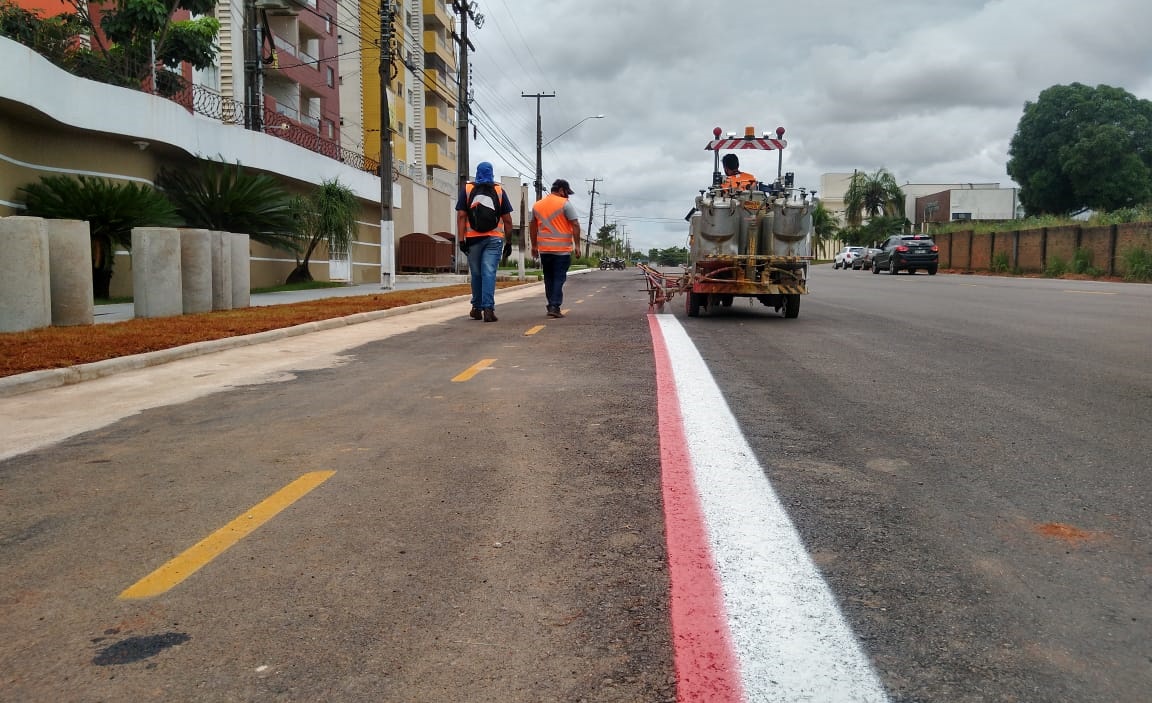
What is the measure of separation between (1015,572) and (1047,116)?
239ft

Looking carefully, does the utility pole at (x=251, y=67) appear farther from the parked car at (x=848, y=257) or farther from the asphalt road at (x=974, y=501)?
the parked car at (x=848, y=257)

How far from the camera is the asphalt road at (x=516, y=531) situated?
2340 mm

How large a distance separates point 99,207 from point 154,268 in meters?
4.65

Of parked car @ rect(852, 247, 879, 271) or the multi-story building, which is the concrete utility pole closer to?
the multi-story building

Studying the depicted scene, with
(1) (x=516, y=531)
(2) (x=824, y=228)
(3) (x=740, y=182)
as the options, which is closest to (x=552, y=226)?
(3) (x=740, y=182)

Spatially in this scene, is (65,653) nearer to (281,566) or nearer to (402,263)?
(281,566)

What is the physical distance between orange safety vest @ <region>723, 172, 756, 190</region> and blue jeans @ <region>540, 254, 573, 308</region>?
2.43m

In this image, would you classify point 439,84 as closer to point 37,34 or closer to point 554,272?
point 37,34

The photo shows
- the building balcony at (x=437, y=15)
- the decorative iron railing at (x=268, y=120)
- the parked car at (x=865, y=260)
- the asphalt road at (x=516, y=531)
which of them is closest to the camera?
the asphalt road at (x=516, y=531)

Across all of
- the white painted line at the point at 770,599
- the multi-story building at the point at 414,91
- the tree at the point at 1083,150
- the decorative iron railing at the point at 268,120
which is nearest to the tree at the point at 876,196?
the tree at the point at 1083,150

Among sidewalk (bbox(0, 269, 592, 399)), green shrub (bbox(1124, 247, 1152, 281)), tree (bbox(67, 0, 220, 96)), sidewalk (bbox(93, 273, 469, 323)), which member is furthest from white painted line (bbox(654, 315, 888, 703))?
green shrub (bbox(1124, 247, 1152, 281))

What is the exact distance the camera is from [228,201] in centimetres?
2100

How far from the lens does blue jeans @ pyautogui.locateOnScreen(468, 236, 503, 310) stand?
12.4 metres

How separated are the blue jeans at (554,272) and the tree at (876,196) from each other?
68450 mm
